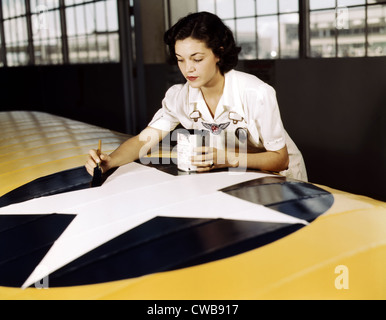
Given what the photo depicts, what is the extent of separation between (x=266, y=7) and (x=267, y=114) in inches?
113

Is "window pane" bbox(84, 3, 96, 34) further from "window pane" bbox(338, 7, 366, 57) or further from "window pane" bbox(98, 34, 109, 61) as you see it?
"window pane" bbox(338, 7, 366, 57)

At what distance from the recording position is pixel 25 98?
828cm

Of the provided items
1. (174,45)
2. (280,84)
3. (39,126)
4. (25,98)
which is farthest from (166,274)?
(25,98)

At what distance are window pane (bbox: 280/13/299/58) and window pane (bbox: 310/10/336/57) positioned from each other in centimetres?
15

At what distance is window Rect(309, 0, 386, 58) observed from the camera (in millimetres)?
3299

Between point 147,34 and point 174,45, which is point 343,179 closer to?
point 174,45

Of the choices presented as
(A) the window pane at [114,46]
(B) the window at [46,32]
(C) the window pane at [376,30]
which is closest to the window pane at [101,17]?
(A) the window pane at [114,46]

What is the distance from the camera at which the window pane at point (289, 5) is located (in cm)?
378

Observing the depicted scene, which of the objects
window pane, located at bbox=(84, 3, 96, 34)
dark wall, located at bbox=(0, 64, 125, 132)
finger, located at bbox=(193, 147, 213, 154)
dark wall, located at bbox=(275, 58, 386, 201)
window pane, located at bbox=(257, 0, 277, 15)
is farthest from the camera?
window pane, located at bbox=(84, 3, 96, 34)

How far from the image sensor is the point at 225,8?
4539 mm

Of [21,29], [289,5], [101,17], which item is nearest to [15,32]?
[21,29]

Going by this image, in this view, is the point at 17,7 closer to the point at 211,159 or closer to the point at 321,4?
the point at 321,4

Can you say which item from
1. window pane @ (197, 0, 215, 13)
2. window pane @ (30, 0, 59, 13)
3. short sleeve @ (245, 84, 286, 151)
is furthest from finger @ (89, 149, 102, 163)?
window pane @ (30, 0, 59, 13)

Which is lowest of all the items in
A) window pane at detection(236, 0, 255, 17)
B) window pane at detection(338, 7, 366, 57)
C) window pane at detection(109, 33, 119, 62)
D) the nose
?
the nose
